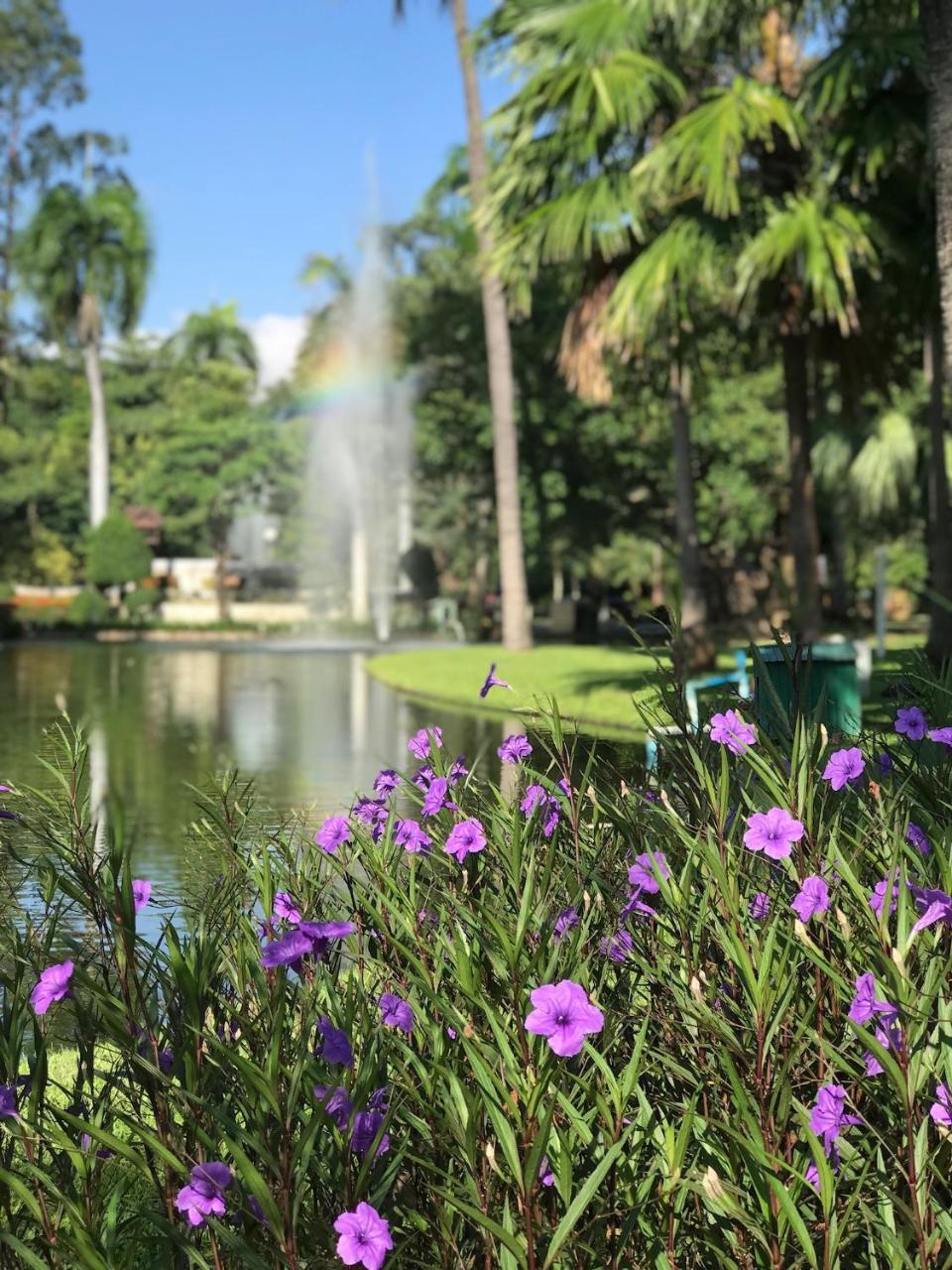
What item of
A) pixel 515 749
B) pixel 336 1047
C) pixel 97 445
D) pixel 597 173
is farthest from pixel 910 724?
pixel 97 445

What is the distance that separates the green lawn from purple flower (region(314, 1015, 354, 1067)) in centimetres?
800

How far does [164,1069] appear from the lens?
233 centimetres

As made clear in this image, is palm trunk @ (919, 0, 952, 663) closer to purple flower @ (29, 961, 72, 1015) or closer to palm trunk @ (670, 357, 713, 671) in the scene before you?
purple flower @ (29, 961, 72, 1015)

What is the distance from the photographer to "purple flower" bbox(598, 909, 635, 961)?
2501 millimetres

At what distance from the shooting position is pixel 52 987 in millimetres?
2217

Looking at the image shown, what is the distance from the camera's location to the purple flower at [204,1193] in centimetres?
196

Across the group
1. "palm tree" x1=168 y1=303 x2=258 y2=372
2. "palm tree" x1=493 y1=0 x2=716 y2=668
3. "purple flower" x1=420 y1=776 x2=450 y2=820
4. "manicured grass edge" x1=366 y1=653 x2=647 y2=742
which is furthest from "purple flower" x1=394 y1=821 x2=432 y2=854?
"palm tree" x1=168 y1=303 x2=258 y2=372

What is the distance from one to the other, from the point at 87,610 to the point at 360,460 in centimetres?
990

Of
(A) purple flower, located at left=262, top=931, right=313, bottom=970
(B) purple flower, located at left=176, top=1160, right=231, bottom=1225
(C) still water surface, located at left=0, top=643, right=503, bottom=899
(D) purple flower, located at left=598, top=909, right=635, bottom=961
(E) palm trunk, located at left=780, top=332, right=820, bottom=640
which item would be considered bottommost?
(C) still water surface, located at left=0, top=643, right=503, bottom=899

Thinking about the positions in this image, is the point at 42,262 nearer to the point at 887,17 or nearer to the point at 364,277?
the point at 364,277

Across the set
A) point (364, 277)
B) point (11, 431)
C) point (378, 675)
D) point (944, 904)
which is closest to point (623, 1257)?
point (944, 904)

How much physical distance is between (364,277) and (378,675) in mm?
25895

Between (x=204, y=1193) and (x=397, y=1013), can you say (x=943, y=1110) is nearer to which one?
(x=397, y=1013)

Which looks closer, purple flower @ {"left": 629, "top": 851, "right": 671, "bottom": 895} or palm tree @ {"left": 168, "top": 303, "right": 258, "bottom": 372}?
purple flower @ {"left": 629, "top": 851, "right": 671, "bottom": 895}
